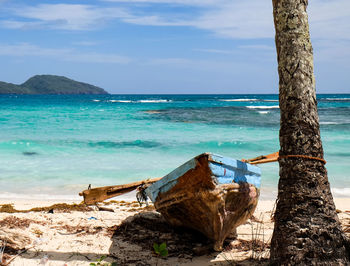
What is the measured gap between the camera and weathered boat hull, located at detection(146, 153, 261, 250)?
4.28 meters

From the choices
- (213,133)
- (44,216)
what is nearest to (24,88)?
(213,133)

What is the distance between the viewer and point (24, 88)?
158 m

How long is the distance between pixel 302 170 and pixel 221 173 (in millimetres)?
917

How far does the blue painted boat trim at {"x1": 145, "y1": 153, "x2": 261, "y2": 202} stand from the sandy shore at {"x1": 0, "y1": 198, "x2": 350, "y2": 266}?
718mm

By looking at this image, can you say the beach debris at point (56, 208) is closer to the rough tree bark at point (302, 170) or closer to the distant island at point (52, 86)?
the rough tree bark at point (302, 170)

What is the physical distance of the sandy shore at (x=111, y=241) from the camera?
4.68 m

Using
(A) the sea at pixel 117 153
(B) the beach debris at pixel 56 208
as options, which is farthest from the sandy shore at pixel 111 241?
(A) the sea at pixel 117 153

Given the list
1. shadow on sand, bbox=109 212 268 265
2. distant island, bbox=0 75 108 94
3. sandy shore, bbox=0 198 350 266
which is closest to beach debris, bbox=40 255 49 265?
sandy shore, bbox=0 198 350 266

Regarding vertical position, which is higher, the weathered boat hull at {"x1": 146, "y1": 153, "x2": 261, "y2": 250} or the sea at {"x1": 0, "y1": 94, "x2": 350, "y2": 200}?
the weathered boat hull at {"x1": 146, "y1": 153, "x2": 261, "y2": 250}

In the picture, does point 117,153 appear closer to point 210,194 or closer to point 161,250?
point 161,250

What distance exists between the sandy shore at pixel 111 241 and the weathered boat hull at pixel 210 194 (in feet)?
1.05

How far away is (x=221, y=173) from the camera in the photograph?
432 centimetres

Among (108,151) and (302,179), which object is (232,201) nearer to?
(302,179)

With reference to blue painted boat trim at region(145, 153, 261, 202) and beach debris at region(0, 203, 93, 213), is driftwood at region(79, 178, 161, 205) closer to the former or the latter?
blue painted boat trim at region(145, 153, 261, 202)
